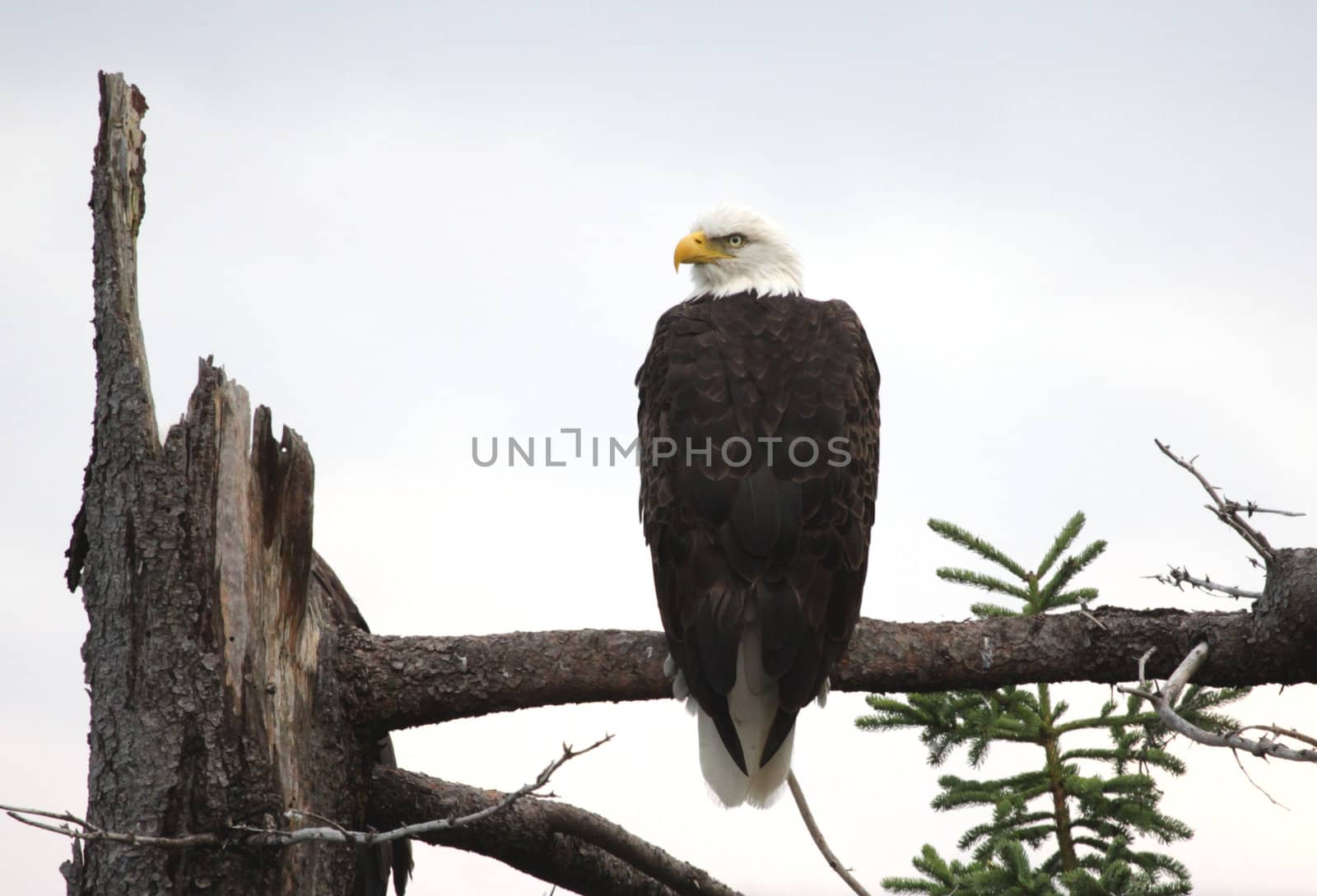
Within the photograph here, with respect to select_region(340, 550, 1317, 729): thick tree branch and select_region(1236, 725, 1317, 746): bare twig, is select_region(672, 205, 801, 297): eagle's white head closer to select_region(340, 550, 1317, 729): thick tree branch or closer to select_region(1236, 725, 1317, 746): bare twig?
select_region(340, 550, 1317, 729): thick tree branch

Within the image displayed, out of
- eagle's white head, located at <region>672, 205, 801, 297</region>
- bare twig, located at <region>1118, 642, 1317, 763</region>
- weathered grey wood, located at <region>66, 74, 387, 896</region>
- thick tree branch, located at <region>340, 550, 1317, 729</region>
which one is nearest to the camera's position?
bare twig, located at <region>1118, 642, 1317, 763</region>

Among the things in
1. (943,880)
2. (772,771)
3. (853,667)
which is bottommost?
(943,880)

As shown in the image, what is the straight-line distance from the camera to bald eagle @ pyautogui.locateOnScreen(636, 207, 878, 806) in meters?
4.85

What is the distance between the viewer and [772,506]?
493cm

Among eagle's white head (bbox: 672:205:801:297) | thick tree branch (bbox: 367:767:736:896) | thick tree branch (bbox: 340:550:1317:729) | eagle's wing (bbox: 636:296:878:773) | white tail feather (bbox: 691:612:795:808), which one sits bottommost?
thick tree branch (bbox: 367:767:736:896)

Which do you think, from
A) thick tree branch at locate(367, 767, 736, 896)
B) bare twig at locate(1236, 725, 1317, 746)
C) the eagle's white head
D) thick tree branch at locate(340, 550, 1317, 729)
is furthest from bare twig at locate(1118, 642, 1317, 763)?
the eagle's white head

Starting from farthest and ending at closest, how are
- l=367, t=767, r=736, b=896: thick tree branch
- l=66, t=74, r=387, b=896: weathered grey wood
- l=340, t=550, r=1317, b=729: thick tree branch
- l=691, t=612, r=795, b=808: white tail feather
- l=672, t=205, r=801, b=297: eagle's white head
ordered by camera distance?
1. l=672, t=205, r=801, b=297: eagle's white head
2. l=367, t=767, r=736, b=896: thick tree branch
3. l=691, t=612, r=795, b=808: white tail feather
4. l=340, t=550, r=1317, b=729: thick tree branch
5. l=66, t=74, r=387, b=896: weathered grey wood

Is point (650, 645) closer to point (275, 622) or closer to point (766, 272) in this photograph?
point (275, 622)

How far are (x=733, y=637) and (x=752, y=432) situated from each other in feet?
2.80

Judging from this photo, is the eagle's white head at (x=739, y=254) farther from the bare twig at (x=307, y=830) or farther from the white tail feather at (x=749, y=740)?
the bare twig at (x=307, y=830)

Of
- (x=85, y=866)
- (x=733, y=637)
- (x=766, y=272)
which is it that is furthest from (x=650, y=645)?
(x=766, y=272)

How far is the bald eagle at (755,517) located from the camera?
4848 millimetres

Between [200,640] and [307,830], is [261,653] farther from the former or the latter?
[307,830]

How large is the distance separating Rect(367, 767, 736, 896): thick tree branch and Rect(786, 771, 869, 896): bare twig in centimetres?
60
